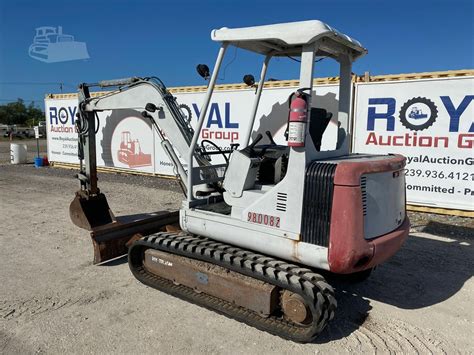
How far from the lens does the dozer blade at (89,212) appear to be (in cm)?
622

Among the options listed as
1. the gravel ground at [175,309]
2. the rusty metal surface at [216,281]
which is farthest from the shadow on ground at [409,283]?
the rusty metal surface at [216,281]

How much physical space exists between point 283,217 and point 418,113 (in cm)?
591

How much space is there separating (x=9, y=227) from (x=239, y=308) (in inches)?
201

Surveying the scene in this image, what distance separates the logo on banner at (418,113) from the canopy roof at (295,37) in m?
4.41

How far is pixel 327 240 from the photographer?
3.31 metres

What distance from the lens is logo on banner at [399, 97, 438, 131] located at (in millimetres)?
7961

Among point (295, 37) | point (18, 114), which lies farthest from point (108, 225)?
point (18, 114)

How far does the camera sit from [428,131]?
26.3ft

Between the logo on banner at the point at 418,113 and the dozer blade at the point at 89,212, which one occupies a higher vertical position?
the logo on banner at the point at 418,113

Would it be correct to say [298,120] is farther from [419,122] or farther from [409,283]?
[419,122]

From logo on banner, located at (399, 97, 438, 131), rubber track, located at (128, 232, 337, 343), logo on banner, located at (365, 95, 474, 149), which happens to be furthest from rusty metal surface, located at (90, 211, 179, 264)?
logo on banner, located at (399, 97, 438, 131)

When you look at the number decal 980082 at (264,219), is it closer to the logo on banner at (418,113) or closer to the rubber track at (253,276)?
the rubber track at (253,276)

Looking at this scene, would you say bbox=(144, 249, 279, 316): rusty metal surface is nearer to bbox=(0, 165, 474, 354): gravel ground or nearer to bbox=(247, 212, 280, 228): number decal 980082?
bbox=(0, 165, 474, 354): gravel ground

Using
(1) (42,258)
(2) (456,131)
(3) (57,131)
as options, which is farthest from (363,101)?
(3) (57,131)
